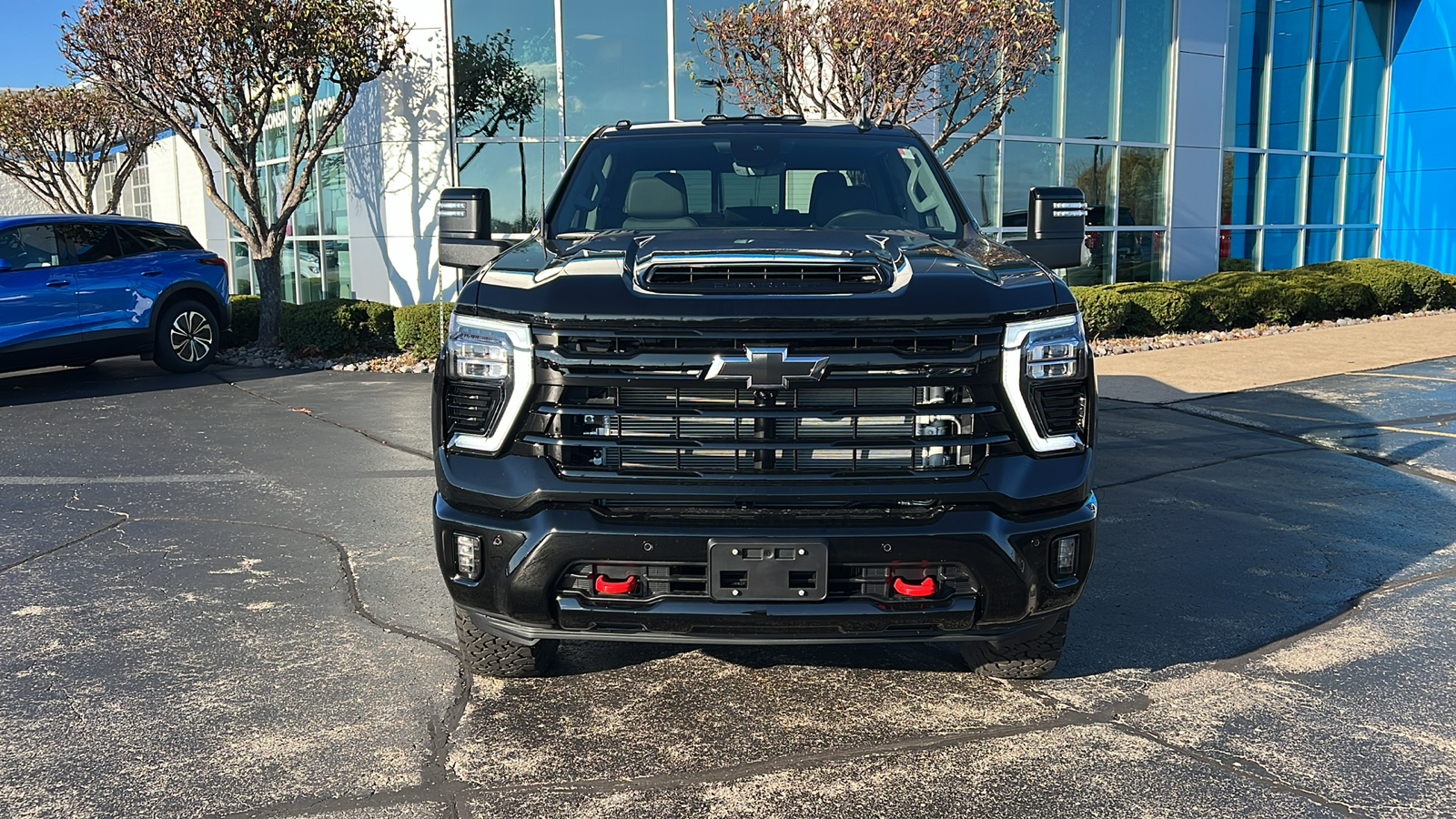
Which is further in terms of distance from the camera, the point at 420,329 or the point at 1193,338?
the point at 1193,338

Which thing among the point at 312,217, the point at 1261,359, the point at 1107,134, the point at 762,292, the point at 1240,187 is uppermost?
the point at 1107,134

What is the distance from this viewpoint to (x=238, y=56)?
1277 cm

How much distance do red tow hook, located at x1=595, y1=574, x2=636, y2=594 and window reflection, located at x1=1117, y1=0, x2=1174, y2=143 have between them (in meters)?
17.0

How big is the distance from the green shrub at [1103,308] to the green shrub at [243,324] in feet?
34.4

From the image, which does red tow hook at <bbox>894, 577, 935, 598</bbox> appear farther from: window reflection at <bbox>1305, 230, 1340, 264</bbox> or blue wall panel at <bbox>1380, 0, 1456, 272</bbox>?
blue wall panel at <bbox>1380, 0, 1456, 272</bbox>

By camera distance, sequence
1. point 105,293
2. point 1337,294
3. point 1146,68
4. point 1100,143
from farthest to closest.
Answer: point 1146,68 < point 1100,143 < point 1337,294 < point 105,293

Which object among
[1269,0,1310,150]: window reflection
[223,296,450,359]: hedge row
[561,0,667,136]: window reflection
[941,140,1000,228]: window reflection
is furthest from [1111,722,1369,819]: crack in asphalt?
[1269,0,1310,150]: window reflection

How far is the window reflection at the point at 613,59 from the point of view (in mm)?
15367

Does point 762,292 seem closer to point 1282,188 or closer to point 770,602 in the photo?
point 770,602

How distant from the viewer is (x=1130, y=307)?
14.2m

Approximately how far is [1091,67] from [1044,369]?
15982mm

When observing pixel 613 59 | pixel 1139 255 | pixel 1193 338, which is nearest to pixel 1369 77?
pixel 1139 255

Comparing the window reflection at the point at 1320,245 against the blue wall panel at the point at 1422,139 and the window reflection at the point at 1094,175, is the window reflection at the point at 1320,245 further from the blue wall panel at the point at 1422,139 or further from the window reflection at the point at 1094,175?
the window reflection at the point at 1094,175

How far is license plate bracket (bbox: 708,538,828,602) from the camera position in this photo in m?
3.16
